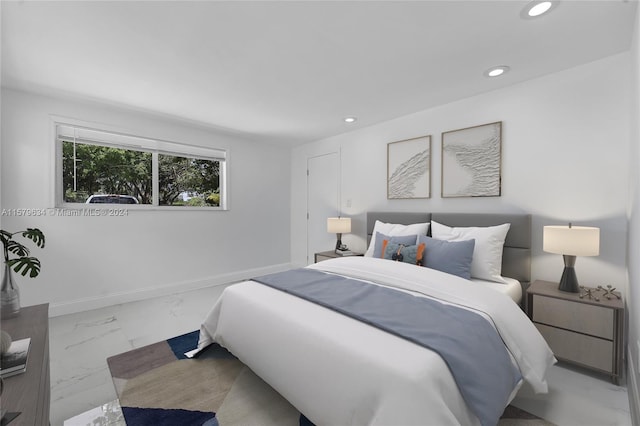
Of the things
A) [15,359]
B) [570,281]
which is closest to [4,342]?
[15,359]

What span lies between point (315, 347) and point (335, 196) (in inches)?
128

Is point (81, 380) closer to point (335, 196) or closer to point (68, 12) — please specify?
point (68, 12)

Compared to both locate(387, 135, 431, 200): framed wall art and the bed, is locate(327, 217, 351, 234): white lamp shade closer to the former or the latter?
locate(387, 135, 431, 200): framed wall art

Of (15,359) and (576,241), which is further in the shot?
(576,241)

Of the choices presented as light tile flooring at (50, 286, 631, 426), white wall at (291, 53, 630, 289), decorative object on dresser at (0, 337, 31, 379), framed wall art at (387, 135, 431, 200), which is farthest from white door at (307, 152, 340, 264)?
decorative object on dresser at (0, 337, 31, 379)

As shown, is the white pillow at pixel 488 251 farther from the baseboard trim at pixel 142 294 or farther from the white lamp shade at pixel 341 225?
the baseboard trim at pixel 142 294

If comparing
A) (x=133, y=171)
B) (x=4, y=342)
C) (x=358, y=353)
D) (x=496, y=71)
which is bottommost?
(x=358, y=353)

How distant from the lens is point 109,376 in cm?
206

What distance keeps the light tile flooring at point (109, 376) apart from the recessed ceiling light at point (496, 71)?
2.42 m

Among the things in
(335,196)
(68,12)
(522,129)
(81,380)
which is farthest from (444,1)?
(81,380)

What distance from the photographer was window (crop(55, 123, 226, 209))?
10.6 feet

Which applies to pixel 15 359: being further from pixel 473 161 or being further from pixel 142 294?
pixel 473 161

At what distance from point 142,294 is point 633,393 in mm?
4573

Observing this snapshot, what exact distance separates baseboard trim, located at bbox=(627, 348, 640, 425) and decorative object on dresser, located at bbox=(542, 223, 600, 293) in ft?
1.70
